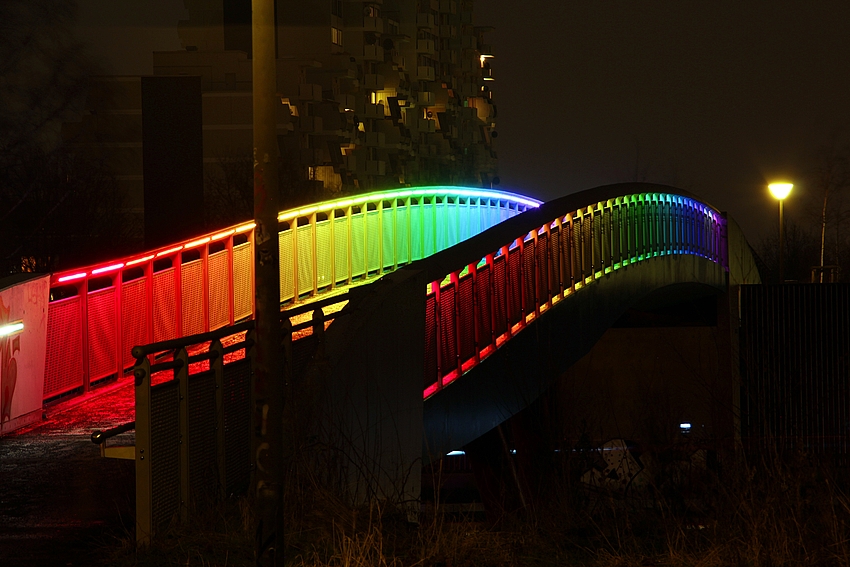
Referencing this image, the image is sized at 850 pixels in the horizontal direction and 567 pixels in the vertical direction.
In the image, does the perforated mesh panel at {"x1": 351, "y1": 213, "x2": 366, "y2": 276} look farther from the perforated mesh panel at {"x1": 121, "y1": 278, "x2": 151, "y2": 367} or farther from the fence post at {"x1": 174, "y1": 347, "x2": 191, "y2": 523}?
the fence post at {"x1": 174, "y1": 347, "x2": 191, "y2": 523}

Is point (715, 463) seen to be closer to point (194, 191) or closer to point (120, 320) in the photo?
point (120, 320)

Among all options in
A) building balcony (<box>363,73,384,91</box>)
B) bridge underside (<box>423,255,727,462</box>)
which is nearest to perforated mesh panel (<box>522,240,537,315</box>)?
bridge underside (<box>423,255,727,462</box>)

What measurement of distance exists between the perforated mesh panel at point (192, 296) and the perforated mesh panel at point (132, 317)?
856mm

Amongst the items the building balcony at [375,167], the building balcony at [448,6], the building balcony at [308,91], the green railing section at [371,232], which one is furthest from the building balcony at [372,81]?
the green railing section at [371,232]

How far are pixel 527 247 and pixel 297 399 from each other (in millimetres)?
6905

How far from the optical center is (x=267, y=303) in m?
5.68

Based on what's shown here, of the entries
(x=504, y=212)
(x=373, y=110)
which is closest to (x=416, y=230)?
(x=504, y=212)

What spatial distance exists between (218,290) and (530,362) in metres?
3.75

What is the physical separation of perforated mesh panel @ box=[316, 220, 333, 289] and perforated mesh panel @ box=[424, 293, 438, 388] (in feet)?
18.9

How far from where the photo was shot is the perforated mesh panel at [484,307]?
41.0 ft

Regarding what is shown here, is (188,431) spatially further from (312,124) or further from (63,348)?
(312,124)

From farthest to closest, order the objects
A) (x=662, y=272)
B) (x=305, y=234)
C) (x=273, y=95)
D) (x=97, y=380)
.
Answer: (x=662, y=272) → (x=305, y=234) → (x=97, y=380) → (x=273, y=95)

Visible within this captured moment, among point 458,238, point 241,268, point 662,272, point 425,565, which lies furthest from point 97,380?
point 662,272

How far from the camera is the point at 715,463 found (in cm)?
778
